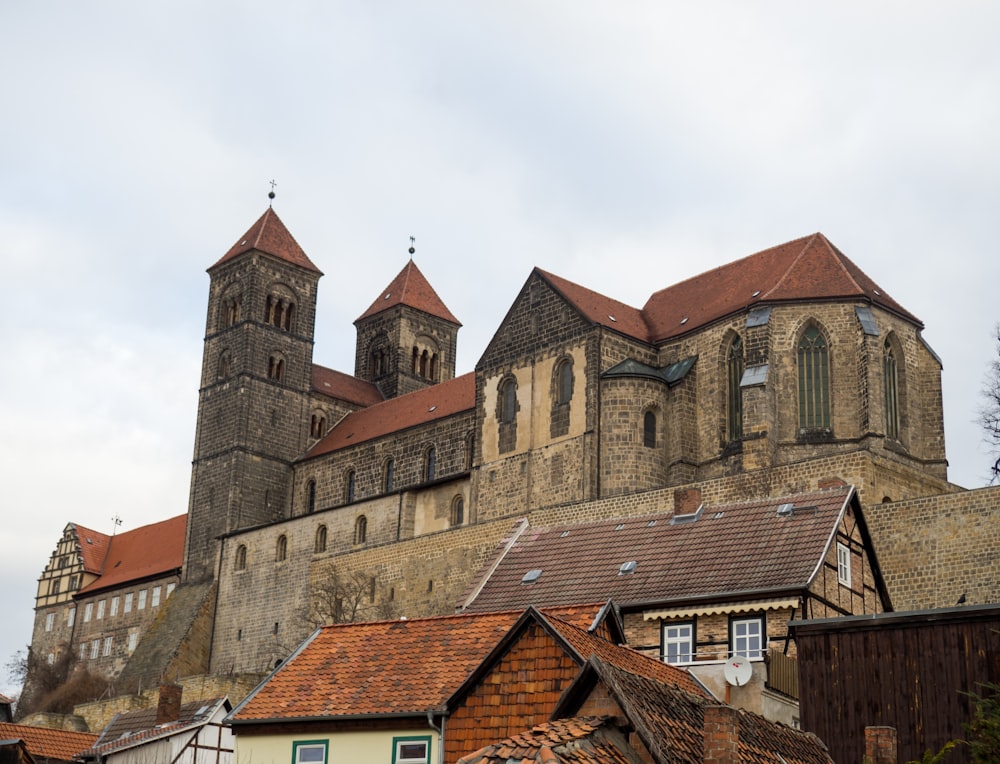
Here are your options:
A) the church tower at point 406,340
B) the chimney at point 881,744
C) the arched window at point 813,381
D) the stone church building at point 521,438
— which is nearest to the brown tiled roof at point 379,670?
the chimney at point 881,744

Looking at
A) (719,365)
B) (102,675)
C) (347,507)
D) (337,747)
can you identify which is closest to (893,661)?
(337,747)

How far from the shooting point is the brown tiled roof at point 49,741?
34.9 m

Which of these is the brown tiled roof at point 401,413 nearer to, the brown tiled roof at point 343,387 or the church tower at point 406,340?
the brown tiled roof at point 343,387

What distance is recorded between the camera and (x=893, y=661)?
2372cm

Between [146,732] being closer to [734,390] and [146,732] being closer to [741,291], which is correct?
[734,390]

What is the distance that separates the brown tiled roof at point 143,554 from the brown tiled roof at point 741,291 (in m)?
29.5

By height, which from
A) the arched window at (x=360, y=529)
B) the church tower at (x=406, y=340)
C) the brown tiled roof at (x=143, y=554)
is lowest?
the arched window at (x=360, y=529)

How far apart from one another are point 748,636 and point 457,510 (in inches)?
1217

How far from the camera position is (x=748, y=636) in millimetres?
29328

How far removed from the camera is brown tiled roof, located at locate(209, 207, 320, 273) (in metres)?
79.3

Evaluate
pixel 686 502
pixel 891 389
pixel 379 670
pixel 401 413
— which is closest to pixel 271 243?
pixel 401 413

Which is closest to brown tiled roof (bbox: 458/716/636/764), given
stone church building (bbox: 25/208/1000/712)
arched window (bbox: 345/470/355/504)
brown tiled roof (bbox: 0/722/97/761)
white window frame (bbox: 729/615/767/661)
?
white window frame (bbox: 729/615/767/661)

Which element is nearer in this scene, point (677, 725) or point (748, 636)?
point (677, 725)

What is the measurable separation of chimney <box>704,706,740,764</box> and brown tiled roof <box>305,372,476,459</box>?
49.2 meters
